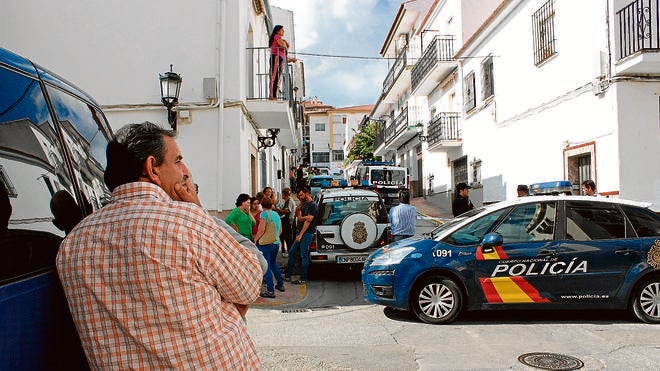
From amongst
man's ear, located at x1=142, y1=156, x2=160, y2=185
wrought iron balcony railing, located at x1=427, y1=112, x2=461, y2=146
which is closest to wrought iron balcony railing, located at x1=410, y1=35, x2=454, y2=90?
wrought iron balcony railing, located at x1=427, y1=112, x2=461, y2=146

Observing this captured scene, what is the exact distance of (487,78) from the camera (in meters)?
18.4

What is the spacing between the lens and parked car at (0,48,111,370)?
1.59 meters

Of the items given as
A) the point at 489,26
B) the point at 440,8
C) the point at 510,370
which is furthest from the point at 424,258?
the point at 440,8

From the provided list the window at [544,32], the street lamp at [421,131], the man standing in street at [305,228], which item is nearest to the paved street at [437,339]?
the man standing in street at [305,228]

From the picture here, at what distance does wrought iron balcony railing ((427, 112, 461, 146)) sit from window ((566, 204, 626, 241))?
15.6m

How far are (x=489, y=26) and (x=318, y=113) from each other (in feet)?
206

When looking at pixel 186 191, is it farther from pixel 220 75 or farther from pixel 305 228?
pixel 220 75

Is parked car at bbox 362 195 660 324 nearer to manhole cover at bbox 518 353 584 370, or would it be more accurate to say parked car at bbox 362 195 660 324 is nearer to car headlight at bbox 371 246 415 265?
car headlight at bbox 371 246 415 265

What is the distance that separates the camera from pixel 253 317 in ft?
23.8

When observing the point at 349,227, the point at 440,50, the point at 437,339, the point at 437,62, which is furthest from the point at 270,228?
the point at 440,50

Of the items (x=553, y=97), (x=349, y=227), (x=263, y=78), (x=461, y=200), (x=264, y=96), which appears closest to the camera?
(x=349, y=227)

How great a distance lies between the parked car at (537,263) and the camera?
6336 millimetres

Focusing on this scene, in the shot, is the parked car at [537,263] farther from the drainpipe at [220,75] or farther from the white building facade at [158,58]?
the white building facade at [158,58]

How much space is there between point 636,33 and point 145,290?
37.8 ft
